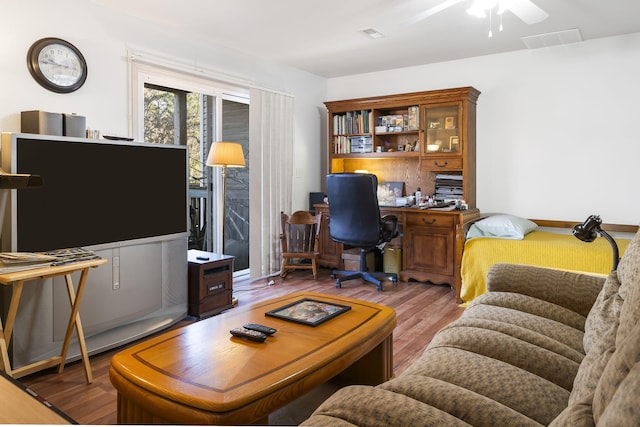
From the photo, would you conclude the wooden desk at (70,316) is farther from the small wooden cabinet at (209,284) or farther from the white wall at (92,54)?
the white wall at (92,54)

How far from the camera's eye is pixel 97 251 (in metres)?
2.86

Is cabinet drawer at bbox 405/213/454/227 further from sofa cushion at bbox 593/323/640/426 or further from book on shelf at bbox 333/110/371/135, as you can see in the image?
sofa cushion at bbox 593/323/640/426

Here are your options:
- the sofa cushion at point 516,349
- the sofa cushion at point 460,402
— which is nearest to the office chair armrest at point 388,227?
the sofa cushion at point 516,349

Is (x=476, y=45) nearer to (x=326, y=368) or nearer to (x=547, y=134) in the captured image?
(x=547, y=134)

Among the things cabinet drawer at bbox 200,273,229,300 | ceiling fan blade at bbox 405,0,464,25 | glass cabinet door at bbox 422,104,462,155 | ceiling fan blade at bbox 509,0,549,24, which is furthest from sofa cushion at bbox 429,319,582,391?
glass cabinet door at bbox 422,104,462,155

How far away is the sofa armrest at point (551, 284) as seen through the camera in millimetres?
2127

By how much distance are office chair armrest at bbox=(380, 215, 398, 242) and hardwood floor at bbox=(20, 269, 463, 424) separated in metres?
0.51

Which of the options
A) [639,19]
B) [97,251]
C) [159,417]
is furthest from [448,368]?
[639,19]

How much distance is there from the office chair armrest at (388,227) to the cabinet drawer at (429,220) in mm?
202

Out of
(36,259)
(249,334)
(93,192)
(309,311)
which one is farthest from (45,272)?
(309,311)

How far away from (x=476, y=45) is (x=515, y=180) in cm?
142

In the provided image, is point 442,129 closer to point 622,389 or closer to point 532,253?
point 532,253

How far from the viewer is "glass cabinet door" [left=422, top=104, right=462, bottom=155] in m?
4.73

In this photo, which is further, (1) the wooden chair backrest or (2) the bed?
(1) the wooden chair backrest
